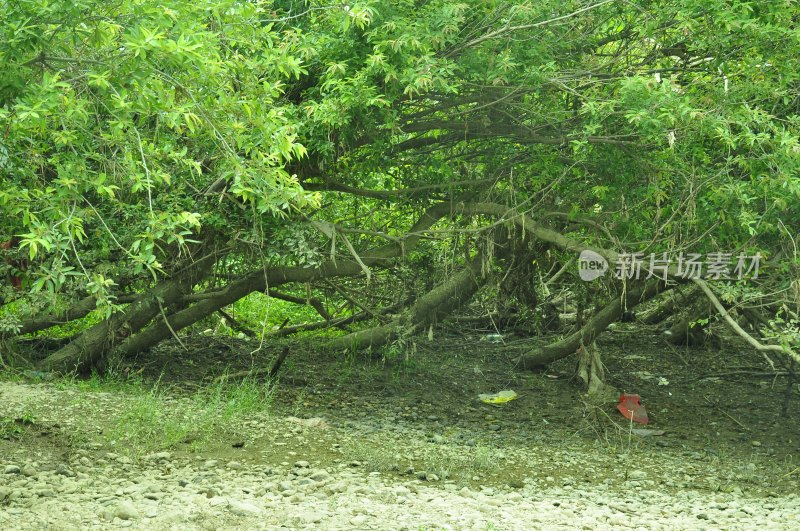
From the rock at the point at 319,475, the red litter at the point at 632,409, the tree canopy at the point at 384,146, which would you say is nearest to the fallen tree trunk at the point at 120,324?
the tree canopy at the point at 384,146

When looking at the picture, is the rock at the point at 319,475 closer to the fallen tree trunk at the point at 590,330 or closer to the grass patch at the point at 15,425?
the grass patch at the point at 15,425

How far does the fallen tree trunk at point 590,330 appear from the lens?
8.46 meters

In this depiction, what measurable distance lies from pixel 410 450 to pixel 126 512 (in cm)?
249

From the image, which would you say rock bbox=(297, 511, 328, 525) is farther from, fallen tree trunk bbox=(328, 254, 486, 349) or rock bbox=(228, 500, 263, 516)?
fallen tree trunk bbox=(328, 254, 486, 349)

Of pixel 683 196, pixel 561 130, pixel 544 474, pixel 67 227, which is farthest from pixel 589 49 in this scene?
pixel 67 227


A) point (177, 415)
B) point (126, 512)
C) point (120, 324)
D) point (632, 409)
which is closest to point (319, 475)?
point (126, 512)

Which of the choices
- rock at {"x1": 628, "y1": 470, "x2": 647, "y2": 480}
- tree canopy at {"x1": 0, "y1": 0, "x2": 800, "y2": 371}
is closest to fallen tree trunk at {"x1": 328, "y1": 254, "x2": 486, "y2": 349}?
tree canopy at {"x1": 0, "y1": 0, "x2": 800, "y2": 371}

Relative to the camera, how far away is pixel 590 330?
8922 millimetres

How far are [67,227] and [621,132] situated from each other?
427cm

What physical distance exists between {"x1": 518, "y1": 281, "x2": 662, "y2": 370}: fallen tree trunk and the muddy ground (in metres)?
0.18

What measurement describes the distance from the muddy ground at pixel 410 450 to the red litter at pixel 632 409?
107 mm

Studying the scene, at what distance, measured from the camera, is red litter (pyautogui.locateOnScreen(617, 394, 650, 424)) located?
8.06 m

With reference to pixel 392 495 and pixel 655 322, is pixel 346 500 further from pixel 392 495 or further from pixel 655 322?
pixel 655 322

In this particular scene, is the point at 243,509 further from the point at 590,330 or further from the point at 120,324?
the point at 590,330
